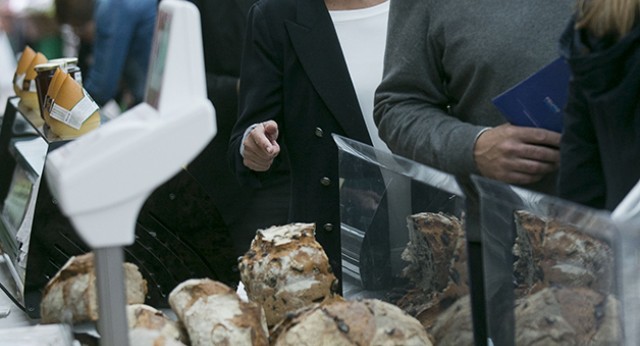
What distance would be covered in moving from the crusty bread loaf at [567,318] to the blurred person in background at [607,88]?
473 millimetres

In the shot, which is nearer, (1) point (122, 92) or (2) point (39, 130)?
(2) point (39, 130)

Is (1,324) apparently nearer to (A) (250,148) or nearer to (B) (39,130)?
(B) (39,130)

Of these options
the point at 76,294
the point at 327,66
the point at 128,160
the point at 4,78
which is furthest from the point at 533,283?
the point at 4,78

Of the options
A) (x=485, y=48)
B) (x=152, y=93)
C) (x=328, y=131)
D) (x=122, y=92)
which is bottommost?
(x=122, y=92)

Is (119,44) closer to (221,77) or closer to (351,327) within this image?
(221,77)

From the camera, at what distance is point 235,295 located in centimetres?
154

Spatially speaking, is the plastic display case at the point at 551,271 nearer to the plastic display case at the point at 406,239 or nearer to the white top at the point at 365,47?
the plastic display case at the point at 406,239

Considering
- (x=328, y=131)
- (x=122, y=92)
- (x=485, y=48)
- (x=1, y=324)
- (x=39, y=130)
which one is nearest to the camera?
→ (x=1, y=324)

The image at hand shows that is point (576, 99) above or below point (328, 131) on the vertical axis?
above

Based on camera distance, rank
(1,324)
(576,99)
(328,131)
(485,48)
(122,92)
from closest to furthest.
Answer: (576,99), (1,324), (485,48), (328,131), (122,92)

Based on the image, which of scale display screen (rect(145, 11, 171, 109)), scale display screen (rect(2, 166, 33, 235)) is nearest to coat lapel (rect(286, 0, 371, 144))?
scale display screen (rect(2, 166, 33, 235))

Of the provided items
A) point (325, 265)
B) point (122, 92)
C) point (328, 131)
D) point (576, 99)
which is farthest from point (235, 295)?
point (122, 92)

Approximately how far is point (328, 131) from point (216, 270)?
2.84 ft

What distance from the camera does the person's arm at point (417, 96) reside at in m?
2.24
